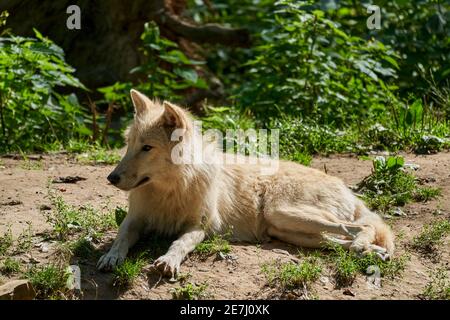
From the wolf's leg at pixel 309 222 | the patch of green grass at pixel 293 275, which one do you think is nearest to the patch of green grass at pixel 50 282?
the patch of green grass at pixel 293 275

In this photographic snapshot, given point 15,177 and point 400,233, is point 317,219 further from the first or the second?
point 15,177

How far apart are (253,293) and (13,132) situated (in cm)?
485

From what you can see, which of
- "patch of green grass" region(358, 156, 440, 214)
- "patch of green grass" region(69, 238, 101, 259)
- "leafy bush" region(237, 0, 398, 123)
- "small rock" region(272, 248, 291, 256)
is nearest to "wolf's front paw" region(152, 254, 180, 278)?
"patch of green grass" region(69, 238, 101, 259)

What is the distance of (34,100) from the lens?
8.72 meters

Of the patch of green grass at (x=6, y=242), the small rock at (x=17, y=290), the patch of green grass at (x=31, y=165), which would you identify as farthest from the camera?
the patch of green grass at (x=31, y=165)

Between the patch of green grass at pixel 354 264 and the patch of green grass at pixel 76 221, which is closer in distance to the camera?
the patch of green grass at pixel 354 264

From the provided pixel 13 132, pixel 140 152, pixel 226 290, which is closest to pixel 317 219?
pixel 226 290

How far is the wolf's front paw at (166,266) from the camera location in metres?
5.06

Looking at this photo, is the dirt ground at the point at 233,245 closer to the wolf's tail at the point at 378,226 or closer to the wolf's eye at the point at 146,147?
the wolf's tail at the point at 378,226

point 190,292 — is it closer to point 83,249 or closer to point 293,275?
point 293,275

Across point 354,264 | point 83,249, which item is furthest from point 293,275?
point 83,249

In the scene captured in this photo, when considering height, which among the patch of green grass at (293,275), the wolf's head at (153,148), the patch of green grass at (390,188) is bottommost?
the patch of green grass at (293,275)

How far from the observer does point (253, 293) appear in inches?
199

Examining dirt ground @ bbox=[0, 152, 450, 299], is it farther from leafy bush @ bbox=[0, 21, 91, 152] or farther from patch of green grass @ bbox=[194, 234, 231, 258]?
leafy bush @ bbox=[0, 21, 91, 152]
